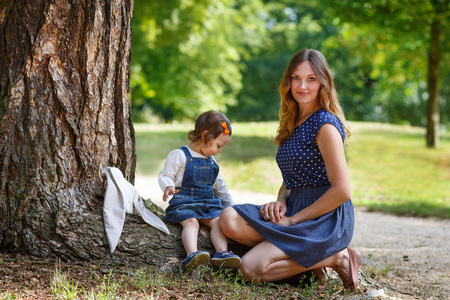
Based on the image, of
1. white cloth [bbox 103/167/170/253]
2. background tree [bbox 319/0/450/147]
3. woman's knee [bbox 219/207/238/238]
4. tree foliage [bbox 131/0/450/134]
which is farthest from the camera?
A: tree foliage [bbox 131/0/450/134]

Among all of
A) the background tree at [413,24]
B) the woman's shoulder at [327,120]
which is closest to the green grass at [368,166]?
the background tree at [413,24]

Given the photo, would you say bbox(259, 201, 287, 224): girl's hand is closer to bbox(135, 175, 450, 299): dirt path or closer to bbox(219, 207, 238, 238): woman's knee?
bbox(219, 207, 238, 238): woman's knee

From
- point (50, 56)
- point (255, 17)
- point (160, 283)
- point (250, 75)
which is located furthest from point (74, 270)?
point (250, 75)

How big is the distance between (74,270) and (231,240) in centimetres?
113

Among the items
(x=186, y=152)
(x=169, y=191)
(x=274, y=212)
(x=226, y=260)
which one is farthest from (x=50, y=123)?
(x=274, y=212)

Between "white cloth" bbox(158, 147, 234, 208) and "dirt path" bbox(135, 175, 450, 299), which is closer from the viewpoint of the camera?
"white cloth" bbox(158, 147, 234, 208)

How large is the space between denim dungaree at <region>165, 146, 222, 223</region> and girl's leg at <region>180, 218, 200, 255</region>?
1.9 inches

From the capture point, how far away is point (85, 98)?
11.0 feet

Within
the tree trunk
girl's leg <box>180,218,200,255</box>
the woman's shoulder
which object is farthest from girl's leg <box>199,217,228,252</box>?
the tree trunk

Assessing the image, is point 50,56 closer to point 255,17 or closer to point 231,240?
point 231,240

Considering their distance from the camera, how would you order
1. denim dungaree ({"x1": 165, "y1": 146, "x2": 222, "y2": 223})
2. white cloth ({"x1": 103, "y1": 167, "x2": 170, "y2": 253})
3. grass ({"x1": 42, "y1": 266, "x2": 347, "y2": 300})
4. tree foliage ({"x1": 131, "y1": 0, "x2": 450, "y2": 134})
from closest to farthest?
grass ({"x1": 42, "y1": 266, "x2": 347, "y2": 300}) → white cloth ({"x1": 103, "y1": 167, "x2": 170, "y2": 253}) → denim dungaree ({"x1": 165, "y1": 146, "x2": 222, "y2": 223}) → tree foliage ({"x1": 131, "y1": 0, "x2": 450, "y2": 134})

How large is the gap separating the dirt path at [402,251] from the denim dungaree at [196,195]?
135 centimetres

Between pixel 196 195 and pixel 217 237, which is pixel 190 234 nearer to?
pixel 217 237

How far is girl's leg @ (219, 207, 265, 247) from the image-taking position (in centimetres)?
340
